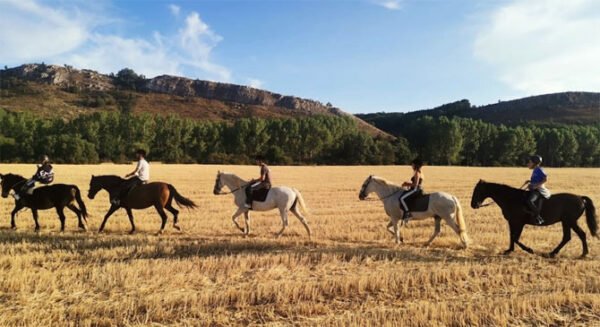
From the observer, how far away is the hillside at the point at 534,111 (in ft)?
433

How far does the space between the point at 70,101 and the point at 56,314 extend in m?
143

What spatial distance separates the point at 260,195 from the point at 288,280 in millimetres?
4431

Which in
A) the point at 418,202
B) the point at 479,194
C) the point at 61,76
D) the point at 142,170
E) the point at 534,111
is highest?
the point at 61,76

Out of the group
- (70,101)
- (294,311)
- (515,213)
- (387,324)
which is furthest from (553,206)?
(70,101)

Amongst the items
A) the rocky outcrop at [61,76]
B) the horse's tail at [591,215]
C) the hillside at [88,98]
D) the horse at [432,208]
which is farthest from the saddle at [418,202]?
the rocky outcrop at [61,76]

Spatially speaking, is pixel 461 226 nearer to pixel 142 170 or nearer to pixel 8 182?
pixel 142 170

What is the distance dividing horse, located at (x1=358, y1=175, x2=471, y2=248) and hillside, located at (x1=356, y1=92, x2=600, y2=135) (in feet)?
448

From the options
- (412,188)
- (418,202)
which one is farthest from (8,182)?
(418,202)

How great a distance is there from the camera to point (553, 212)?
8609mm

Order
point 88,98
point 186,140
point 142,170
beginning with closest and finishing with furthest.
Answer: point 142,170, point 186,140, point 88,98

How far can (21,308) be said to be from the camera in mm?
5055

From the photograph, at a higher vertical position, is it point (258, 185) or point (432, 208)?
point (258, 185)

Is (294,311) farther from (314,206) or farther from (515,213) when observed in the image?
(314,206)

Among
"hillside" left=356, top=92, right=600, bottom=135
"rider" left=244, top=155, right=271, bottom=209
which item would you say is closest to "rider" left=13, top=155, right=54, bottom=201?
"rider" left=244, top=155, right=271, bottom=209
